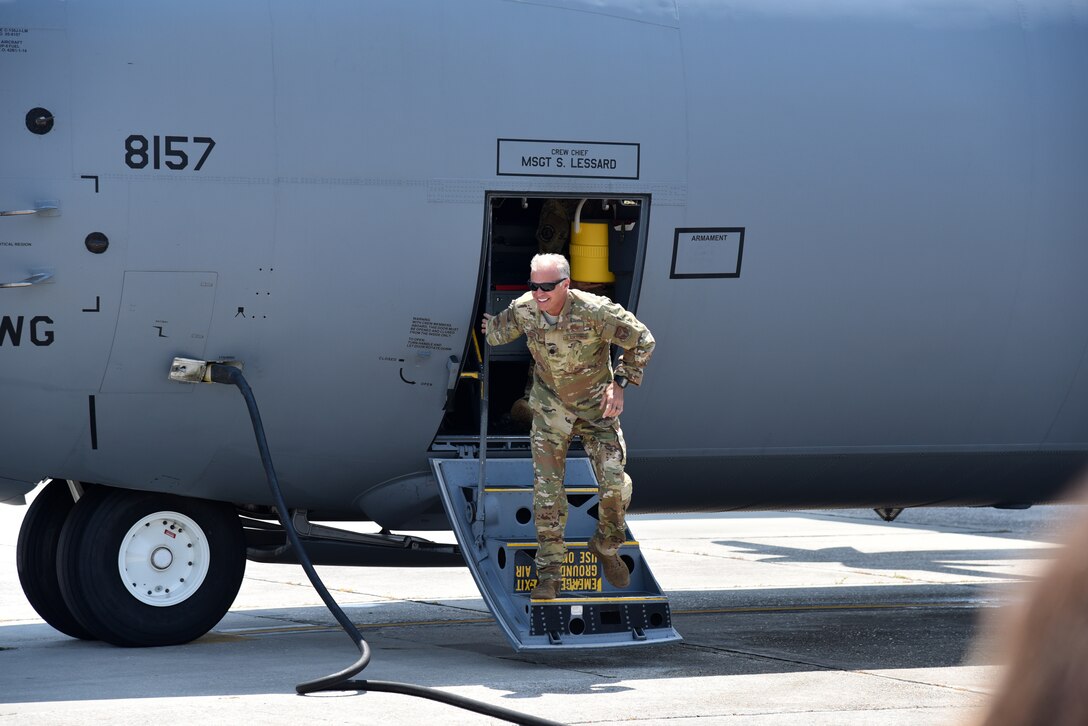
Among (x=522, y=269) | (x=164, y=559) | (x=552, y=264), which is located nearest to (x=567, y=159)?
(x=552, y=264)

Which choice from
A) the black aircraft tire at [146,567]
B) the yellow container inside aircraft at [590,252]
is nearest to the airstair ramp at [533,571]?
the yellow container inside aircraft at [590,252]

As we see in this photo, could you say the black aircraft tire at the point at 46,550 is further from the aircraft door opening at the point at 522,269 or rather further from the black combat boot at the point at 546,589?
the black combat boot at the point at 546,589

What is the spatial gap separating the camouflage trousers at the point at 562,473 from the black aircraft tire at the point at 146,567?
1.92m

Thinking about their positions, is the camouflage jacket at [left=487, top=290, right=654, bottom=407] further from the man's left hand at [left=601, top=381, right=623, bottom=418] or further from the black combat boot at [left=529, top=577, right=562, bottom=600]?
the black combat boot at [left=529, top=577, right=562, bottom=600]

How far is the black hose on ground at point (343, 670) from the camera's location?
5848 millimetres

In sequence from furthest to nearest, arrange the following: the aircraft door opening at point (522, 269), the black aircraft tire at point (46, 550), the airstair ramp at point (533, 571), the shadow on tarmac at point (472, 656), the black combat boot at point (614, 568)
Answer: the black aircraft tire at point (46, 550) < the aircraft door opening at point (522, 269) < the black combat boot at point (614, 568) < the airstair ramp at point (533, 571) < the shadow on tarmac at point (472, 656)

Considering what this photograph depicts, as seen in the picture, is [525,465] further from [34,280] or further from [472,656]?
[34,280]

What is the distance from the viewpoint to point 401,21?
25.8 feet

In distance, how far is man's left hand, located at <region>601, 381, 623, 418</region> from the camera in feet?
25.3

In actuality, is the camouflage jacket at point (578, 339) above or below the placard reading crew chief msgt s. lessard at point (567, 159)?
below

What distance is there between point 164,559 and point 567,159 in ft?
10.5

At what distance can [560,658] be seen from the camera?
8180mm

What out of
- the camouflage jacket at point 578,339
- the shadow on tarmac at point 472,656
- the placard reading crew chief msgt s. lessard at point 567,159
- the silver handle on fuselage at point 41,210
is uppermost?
the placard reading crew chief msgt s. lessard at point 567,159

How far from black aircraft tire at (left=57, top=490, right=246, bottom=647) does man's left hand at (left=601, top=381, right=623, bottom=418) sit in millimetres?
2370
